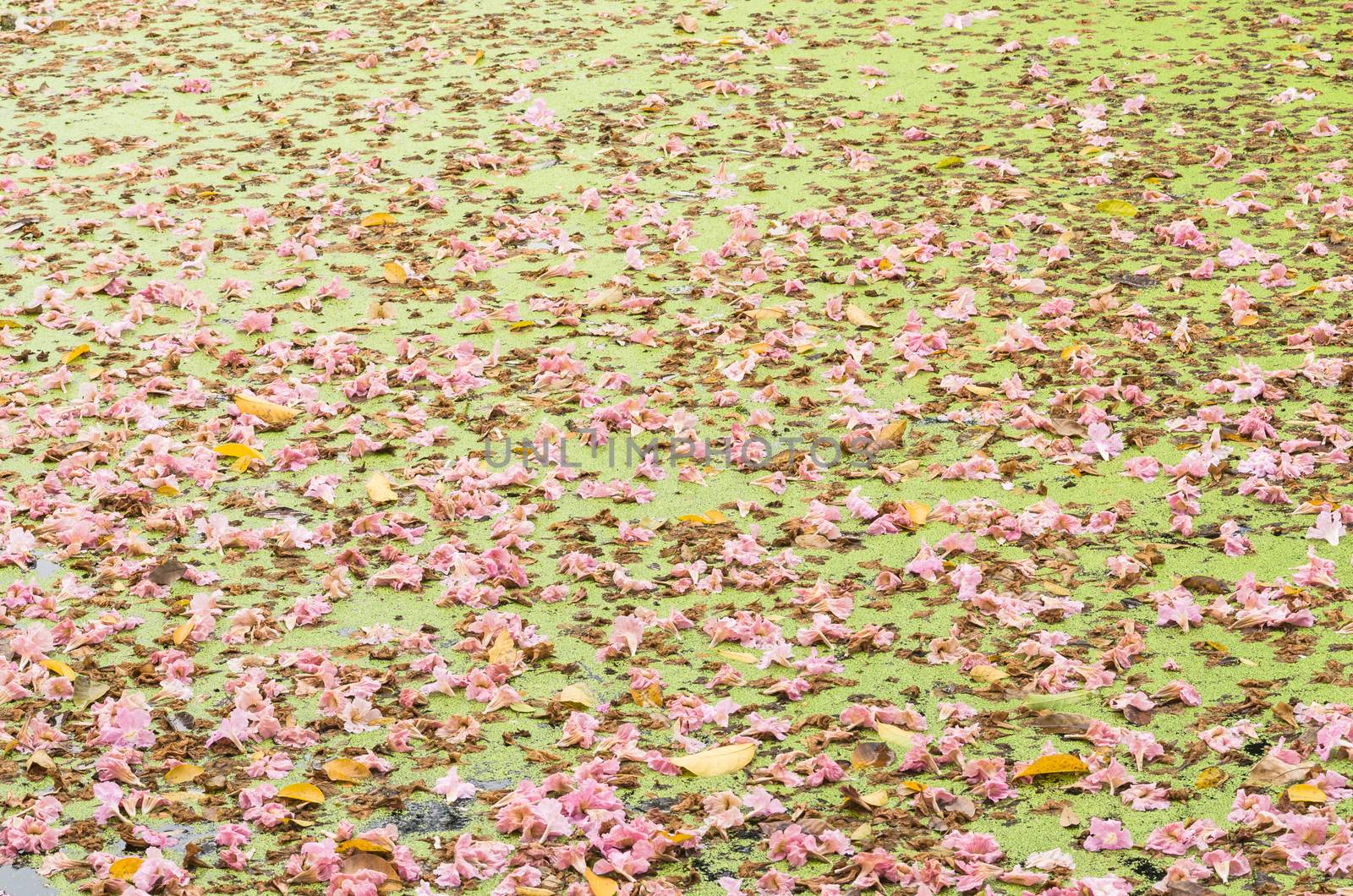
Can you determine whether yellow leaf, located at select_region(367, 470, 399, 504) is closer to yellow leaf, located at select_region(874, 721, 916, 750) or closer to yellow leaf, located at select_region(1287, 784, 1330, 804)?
yellow leaf, located at select_region(874, 721, 916, 750)

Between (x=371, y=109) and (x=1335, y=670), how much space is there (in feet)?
15.3

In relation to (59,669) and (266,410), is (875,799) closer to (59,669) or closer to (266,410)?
(59,669)

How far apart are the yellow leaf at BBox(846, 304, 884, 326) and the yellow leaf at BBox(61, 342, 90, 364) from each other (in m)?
2.34

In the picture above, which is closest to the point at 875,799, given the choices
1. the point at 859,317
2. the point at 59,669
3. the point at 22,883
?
the point at 22,883

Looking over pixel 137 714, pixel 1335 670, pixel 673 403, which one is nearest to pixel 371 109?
pixel 673 403

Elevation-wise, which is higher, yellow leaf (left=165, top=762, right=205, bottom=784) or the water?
yellow leaf (left=165, top=762, right=205, bottom=784)

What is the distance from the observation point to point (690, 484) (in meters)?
3.51

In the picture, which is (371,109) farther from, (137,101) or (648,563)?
(648,563)

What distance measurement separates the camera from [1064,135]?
5441mm

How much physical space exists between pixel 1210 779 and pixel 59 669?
229cm

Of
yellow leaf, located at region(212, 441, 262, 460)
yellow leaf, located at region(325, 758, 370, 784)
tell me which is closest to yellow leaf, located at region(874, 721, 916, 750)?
yellow leaf, located at region(325, 758, 370, 784)

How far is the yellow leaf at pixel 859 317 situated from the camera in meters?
4.18

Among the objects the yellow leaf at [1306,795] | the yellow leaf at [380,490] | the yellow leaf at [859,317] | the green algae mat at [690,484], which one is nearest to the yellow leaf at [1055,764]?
the green algae mat at [690,484]

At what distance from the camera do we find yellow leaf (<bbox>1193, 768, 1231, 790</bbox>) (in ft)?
8.14
